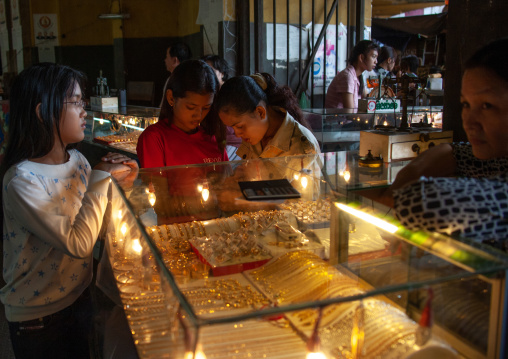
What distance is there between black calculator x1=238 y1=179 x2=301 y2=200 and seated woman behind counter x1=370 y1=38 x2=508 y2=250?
561 mm

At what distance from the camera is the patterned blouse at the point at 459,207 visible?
0.92 metres

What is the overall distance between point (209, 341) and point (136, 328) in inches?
18.7

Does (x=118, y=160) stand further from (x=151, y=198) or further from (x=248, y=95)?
(x=248, y=95)

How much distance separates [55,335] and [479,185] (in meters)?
1.55

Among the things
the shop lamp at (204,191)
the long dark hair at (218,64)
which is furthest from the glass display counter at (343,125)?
the shop lamp at (204,191)

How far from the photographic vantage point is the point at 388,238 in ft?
3.95

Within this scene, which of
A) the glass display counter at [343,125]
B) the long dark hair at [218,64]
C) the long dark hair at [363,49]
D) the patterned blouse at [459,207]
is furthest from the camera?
the long dark hair at [363,49]

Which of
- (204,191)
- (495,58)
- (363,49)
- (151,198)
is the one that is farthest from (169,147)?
(363,49)

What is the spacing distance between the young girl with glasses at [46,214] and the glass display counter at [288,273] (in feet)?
0.48

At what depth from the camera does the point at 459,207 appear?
3.01 ft

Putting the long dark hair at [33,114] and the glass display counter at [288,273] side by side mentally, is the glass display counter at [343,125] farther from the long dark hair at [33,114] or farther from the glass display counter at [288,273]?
the long dark hair at [33,114]

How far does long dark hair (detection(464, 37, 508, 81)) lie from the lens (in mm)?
1031

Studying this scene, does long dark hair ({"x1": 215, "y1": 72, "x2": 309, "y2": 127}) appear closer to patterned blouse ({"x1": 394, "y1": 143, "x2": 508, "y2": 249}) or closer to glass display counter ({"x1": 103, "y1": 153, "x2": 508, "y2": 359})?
glass display counter ({"x1": 103, "y1": 153, "x2": 508, "y2": 359})

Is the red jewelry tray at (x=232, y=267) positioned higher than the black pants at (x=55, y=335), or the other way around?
the red jewelry tray at (x=232, y=267)
